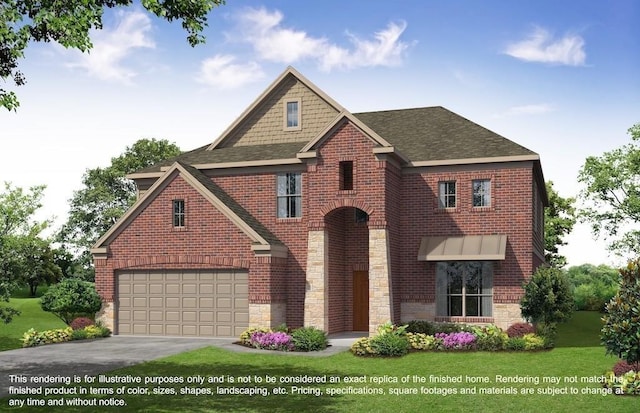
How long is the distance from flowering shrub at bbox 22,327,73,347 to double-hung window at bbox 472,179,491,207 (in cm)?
1684

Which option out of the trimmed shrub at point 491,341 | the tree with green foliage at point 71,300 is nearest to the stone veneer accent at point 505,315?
the trimmed shrub at point 491,341

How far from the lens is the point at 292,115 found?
34.3 meters

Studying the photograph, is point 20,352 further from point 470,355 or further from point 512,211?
point 512,211

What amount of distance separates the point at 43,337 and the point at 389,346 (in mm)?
13307

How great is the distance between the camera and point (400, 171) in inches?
1240

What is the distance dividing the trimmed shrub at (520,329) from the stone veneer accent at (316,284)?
22.8 ft

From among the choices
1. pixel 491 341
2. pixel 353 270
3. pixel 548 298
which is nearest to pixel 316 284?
pixel 353 270

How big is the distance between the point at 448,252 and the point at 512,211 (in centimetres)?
302

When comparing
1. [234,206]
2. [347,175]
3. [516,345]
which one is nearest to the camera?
[516,345]

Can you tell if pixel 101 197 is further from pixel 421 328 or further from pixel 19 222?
pixel 421 328

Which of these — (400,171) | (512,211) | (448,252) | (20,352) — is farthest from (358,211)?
(20,352)

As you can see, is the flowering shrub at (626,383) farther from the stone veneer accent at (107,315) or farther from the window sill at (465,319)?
the stone veneer accent at (107,315)

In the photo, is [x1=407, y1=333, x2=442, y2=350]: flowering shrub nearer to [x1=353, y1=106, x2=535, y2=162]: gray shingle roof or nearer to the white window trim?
[x1=353, y1=106, x2=535, y2=162]: gray shingle roof

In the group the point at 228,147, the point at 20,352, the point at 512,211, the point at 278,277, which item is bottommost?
the point at 20,352
